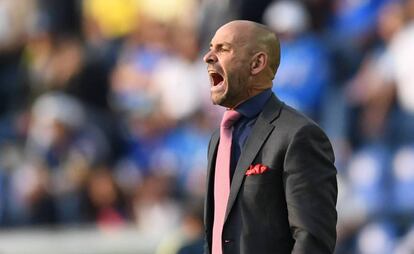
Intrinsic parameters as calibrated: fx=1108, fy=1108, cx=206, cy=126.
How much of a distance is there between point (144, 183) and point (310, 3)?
2.02m

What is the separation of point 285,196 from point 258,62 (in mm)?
377

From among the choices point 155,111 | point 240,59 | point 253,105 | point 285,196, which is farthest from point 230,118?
point 155,111

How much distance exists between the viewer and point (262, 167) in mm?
2959

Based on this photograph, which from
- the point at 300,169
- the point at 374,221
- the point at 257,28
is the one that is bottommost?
the point at 374,221

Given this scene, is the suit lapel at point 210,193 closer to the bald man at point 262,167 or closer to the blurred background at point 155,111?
the bald man at point 262,167

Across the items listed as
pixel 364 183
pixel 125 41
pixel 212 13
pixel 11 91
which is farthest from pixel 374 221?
pixel 11 91

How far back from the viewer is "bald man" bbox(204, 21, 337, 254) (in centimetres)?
292

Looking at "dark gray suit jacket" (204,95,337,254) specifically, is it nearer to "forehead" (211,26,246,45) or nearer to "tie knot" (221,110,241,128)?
"tie knot" (221,110,241,128)

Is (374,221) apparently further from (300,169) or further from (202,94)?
(300,169)

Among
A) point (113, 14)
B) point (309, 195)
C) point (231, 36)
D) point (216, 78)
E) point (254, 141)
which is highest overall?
point (113, 14)

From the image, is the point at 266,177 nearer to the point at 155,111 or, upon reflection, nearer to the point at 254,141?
the point at 254,141

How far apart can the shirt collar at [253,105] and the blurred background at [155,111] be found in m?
4.94

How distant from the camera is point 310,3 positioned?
349 inches

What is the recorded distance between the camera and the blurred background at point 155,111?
27.0ft
